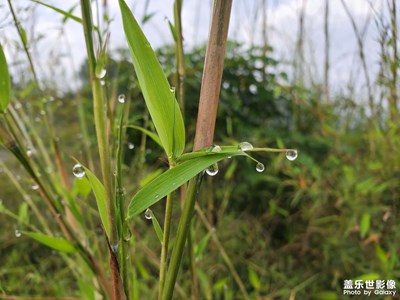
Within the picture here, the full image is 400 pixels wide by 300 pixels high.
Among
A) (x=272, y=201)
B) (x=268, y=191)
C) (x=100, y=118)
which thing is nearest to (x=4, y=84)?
(x=100, y=118)

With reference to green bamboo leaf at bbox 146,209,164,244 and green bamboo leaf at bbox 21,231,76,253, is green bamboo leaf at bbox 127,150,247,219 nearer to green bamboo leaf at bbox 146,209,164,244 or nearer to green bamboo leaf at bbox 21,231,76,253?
green bamboo leaf at bbox 146,209,164,244

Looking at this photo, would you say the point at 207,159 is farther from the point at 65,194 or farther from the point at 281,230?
the point at 281,230

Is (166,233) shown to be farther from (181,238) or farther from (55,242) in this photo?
(55,242)

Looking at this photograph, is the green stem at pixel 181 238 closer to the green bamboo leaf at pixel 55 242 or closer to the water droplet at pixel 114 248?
the water droplet at pixel 114 248

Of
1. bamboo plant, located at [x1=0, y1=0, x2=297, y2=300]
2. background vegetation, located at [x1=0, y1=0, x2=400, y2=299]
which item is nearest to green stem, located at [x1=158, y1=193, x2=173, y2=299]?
bamboo plant, located at [x1=0, y1=0, x2=297, y2=300]

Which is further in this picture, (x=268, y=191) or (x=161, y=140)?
(x=268, y=191)

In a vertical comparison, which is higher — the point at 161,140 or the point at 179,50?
the point at 179,50
